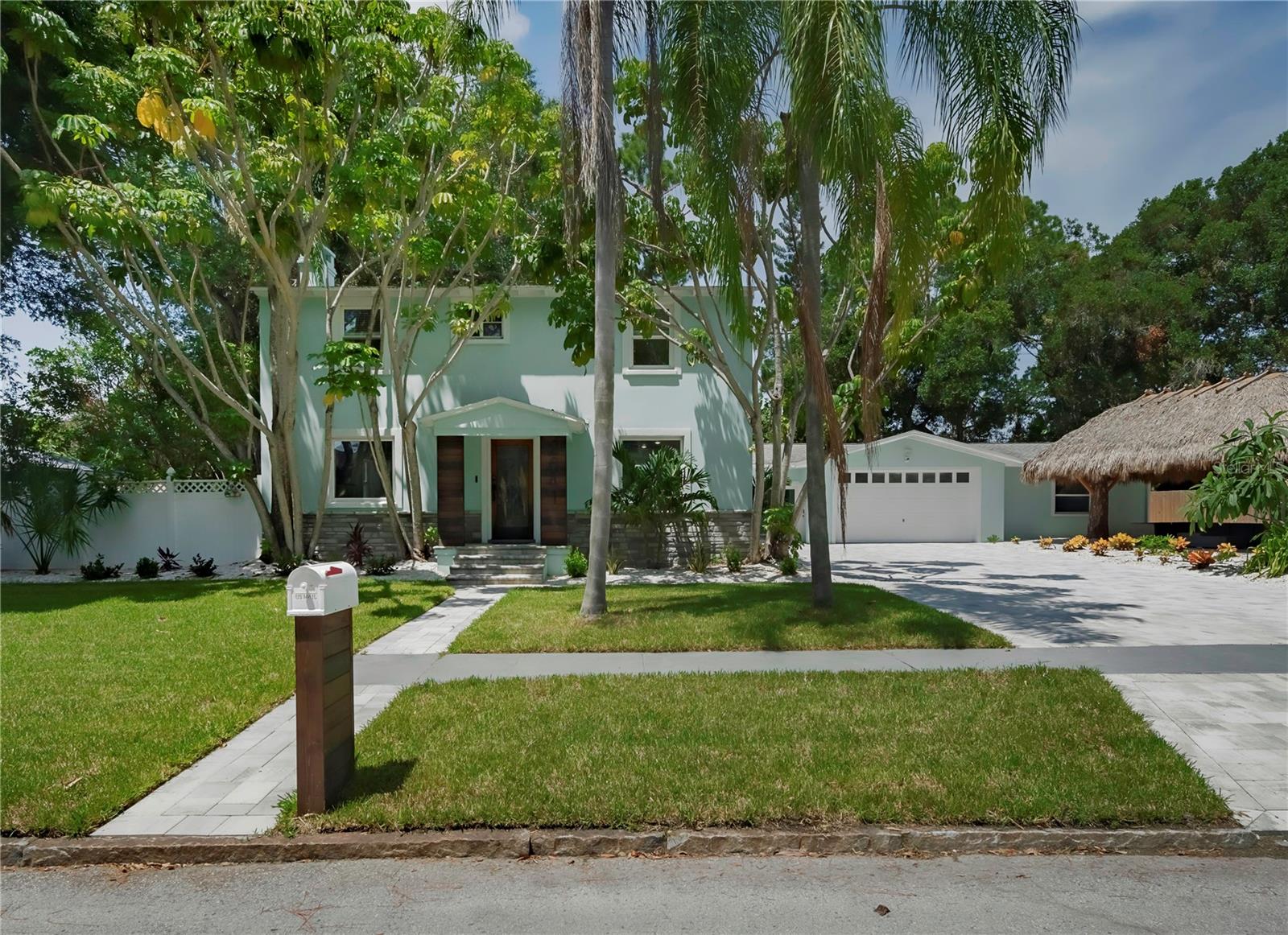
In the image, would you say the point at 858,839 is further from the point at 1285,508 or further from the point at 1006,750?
the point at 1285,508

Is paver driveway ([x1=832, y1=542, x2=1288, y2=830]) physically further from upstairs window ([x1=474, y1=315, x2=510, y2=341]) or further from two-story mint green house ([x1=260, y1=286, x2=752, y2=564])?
upstairs window ([x1=474, y1=315, x2=510, y2=341])

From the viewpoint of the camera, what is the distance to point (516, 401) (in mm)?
16531

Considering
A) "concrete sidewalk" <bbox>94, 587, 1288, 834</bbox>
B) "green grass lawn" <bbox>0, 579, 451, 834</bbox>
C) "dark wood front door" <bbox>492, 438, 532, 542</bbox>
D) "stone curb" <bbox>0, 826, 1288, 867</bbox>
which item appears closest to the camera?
"stone curb" <bbox>0, 826, 1288, 867</bbox>

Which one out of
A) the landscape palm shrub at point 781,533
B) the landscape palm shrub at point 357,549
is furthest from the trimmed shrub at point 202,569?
the landscape palm shrub at point 781,533

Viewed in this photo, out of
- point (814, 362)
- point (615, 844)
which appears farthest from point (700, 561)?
point (615, 844)

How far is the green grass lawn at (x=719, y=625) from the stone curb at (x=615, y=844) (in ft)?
13.6

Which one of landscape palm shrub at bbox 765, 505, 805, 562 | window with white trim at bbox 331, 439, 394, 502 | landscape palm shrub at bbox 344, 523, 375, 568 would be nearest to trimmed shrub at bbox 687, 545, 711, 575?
landscape palm shrub at bbox 765, 505, 805, 562

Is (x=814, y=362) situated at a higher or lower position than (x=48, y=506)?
higher

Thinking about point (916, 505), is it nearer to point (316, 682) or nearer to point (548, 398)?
point (548, 398)

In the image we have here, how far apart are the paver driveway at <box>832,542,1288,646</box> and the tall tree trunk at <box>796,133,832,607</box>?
78.1 inches

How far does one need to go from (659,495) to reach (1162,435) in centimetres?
1304

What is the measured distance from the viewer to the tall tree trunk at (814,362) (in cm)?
934

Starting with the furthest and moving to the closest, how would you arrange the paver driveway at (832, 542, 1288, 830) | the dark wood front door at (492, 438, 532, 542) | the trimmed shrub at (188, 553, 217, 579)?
the dark wood front door at (492, 438, 532, 542)
the trimmed shrub at (188, 553, 217, 579)
the paver driveway at (832, 542, 1288, 830)

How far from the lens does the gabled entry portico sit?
1579 cm
